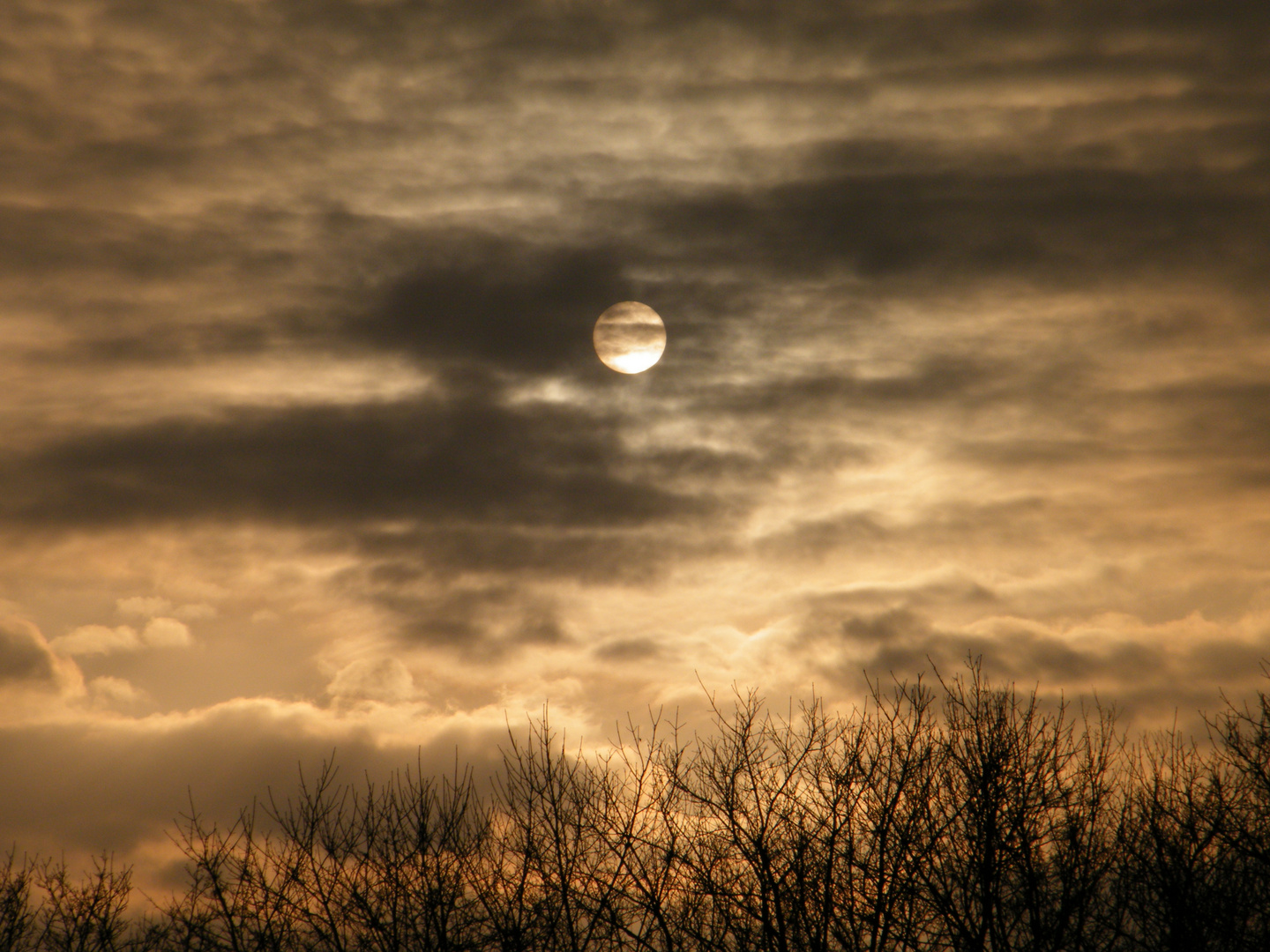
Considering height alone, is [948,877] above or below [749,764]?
below

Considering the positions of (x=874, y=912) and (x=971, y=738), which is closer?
(x=874, y=912)

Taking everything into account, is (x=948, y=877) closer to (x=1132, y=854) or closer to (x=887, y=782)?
(x=887, y=782)

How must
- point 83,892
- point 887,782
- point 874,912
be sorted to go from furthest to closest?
point 83,892 → point 887,782 → point 874,912

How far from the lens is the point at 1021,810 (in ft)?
58.1

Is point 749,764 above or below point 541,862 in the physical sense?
above

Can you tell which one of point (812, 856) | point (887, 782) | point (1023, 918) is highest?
point (887, 782)

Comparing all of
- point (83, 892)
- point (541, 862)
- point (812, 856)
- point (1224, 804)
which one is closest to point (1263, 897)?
point (1224, 804)

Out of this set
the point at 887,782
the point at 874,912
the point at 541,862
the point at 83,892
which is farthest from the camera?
the point at 83,892

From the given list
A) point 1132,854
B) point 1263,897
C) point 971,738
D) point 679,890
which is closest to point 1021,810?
point 971,738

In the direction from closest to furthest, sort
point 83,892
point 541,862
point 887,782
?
point 887,782, point 541,862, point 83,892

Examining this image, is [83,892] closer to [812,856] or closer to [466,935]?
[466,935]

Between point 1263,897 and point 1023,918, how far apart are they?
4.08 meters

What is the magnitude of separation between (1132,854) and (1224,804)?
200cm

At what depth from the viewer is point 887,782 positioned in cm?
1861
